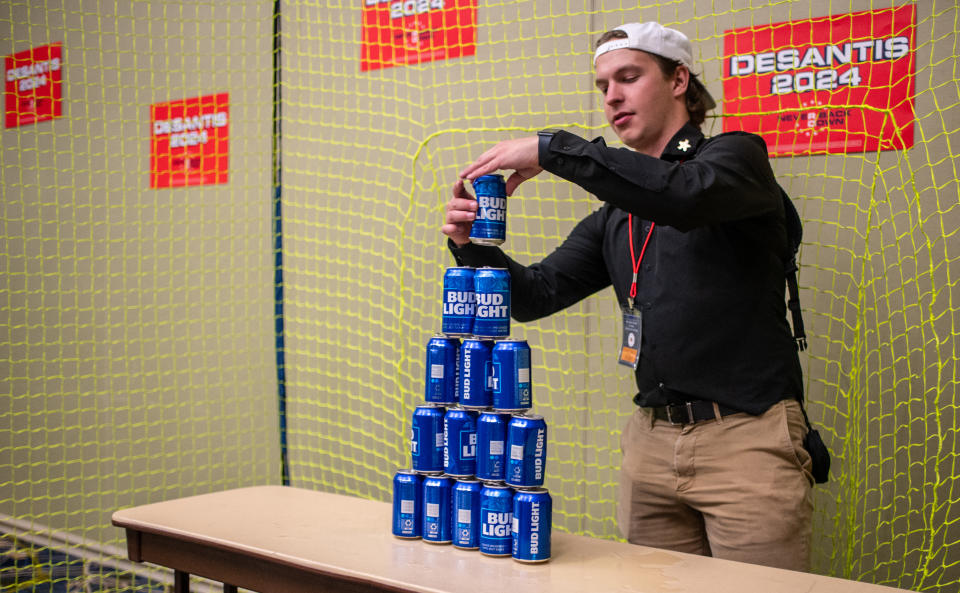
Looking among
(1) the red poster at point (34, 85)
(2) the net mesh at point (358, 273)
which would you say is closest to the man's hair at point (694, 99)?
(2) the net mesh at point (358, 273)

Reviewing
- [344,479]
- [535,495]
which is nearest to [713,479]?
[535,495]

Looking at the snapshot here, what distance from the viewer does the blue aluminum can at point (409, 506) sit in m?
1.56

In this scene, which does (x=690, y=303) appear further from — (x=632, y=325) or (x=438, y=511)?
(x=438, y=511)

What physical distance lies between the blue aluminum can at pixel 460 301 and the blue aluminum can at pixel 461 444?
17 centimetres

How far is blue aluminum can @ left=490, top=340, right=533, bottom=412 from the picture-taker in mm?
1485

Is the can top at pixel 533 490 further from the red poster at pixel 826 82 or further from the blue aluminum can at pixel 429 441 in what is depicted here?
the red poster at pixel 826 82

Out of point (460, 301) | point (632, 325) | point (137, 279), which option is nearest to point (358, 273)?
point (137, 279)

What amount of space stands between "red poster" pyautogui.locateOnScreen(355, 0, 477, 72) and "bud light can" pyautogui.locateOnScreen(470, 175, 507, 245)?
148 cm

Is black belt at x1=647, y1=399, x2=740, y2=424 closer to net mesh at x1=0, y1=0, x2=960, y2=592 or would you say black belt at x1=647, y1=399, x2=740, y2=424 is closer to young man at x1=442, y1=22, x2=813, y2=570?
young man at x1=442, y1=22, x2=813, y2=570

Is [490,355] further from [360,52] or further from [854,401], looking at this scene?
[360,52]

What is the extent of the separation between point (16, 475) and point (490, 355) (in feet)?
12.9

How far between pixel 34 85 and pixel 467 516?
3.90 meters

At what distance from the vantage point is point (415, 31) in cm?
303

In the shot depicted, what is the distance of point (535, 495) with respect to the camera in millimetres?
1430
